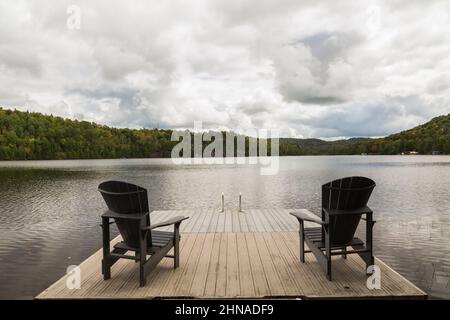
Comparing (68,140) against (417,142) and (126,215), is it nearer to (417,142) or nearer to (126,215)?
(126,215)

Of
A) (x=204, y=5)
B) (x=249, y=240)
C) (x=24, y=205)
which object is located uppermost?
(x=204, y=5)

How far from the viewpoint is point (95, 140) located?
411 ft

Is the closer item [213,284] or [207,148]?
[213,284]

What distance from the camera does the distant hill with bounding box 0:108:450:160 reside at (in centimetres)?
10800

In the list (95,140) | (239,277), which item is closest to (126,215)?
(239,277)

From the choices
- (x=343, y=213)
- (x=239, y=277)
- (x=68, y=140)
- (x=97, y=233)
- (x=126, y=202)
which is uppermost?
(x=68, y=140)

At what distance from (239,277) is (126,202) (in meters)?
1.86

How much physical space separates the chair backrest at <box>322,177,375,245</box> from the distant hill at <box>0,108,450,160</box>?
12073 centimetres

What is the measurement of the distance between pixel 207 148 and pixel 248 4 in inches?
5201

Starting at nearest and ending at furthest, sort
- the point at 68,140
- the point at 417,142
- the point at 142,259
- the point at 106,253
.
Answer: the point at 142,259, the point at 106,253, the point at 68,140, the point at 417,142

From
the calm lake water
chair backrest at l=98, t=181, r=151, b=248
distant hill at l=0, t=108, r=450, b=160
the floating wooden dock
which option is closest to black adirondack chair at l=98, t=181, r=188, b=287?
chair backrest at l=98, t=181, r=151, b=248

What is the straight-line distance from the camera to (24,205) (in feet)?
60.6

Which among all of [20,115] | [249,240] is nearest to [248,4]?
[249,240]
